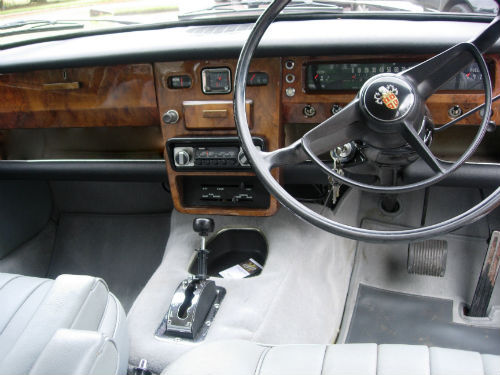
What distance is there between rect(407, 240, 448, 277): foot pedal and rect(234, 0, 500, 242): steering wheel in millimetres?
887

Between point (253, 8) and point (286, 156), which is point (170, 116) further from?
point (286, 156)

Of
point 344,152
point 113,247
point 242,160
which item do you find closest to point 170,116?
point 242,160

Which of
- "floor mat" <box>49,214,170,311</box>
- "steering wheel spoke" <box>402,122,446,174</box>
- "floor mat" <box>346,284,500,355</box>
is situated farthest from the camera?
"floor mat" <box>49,214,170,311</box>

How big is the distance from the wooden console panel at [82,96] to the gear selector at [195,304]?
1.59 feet

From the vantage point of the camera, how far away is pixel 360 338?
180 cm

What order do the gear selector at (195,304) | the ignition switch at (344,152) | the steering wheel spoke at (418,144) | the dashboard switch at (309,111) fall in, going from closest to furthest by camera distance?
the steering wheel spoke at (418,144), the ignition switch at (344,152), the gear selector at (195,304), the dashboard switch at (309,111)

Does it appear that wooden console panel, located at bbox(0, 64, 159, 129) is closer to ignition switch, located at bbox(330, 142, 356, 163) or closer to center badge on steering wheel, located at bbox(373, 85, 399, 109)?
ignition switch, located at bbox(330, 142, 356, 163)

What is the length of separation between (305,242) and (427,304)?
1.76 ft

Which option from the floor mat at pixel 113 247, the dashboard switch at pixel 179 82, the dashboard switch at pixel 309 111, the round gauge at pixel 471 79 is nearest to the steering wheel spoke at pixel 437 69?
the round gauge at pixel 471 79

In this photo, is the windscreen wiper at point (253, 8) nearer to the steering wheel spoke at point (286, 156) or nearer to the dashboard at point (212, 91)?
the dashboard at point (212, 91)

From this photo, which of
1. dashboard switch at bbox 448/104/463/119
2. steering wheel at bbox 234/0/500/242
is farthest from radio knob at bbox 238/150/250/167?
dashboard switch at bbox 448/104/463/119

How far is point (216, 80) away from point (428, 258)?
1084 mm

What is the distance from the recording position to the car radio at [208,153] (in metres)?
1.74

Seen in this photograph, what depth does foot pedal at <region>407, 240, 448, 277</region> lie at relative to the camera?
75.5 inches
